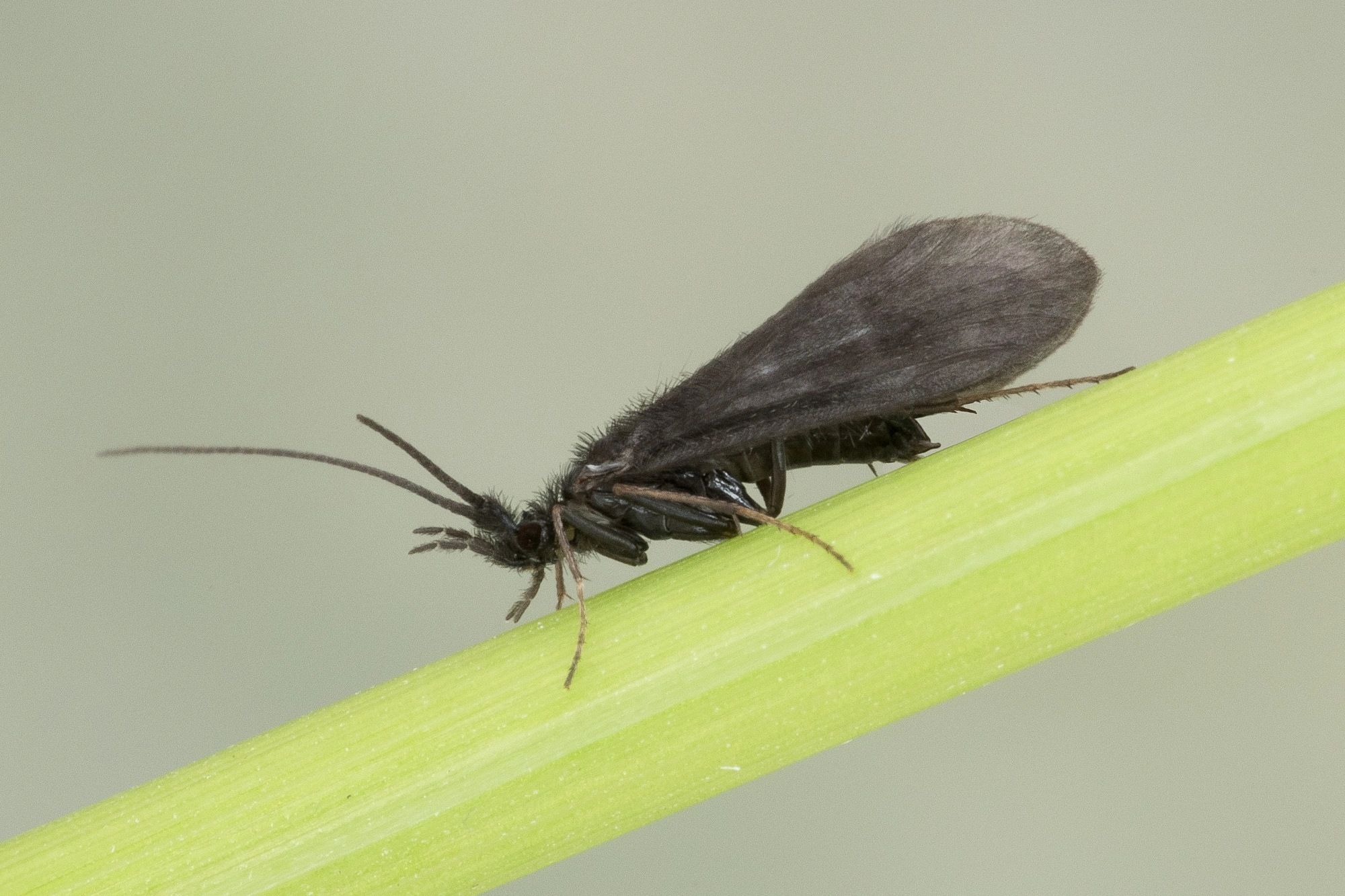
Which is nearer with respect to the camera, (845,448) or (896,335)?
(896,335)

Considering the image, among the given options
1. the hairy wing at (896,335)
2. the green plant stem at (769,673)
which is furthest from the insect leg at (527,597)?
the green plant stem at (769,673)

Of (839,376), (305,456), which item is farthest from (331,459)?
(839,376)

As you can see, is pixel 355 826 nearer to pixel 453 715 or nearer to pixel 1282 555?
pixel 453 715

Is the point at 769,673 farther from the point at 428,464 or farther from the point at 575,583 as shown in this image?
the point at 428,464

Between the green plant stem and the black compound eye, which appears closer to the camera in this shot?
the green plant stem

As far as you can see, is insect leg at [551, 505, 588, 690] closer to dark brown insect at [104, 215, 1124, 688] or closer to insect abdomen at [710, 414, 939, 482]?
dark brown insect at [104, 215, 1124, 688]

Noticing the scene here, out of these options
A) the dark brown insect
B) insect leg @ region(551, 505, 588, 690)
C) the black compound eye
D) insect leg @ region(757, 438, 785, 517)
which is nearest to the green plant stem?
insect leg @ region(551, 505, 588, 690)

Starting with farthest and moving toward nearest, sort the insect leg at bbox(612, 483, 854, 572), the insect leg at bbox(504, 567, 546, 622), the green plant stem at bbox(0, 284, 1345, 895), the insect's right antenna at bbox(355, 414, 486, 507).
Result: the insect leg at bbox(504, 567, 546, 622), the insect's right antenna at bbox(355, 414, 486, 507), the insect leg at bbox(612, 483, 854, 572), the green plant stem at bbox(0, 284, 1345, 895)
